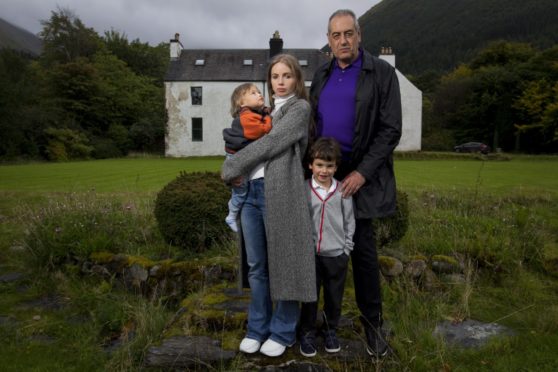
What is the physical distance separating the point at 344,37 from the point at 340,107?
46 cm

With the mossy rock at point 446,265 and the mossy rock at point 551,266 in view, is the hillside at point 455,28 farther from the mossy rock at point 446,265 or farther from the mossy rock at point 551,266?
the mossy rock at point 446,265

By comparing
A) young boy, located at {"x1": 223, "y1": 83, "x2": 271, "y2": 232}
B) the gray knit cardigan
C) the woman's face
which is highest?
the woman's face

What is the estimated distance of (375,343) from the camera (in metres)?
3.11

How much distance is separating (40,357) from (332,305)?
2445mm

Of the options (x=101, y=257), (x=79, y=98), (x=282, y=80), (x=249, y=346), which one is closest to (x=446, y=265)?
(x=249, y=346)

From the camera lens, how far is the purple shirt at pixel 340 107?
3004mm

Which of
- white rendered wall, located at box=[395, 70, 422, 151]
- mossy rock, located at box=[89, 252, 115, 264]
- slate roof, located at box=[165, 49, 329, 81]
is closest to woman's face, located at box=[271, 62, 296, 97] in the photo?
mossy rock, located at box=[89, 252, 115, 264]

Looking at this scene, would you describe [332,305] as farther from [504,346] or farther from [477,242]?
[477,242]

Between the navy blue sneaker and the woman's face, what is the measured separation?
5.50 feet

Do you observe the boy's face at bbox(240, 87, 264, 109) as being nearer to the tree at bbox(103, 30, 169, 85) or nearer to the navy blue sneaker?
the navy blue sneaker

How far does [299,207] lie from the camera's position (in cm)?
285

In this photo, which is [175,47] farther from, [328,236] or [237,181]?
[328,236]

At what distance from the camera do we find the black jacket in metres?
2.95

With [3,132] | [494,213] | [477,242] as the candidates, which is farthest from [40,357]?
[3,132]
